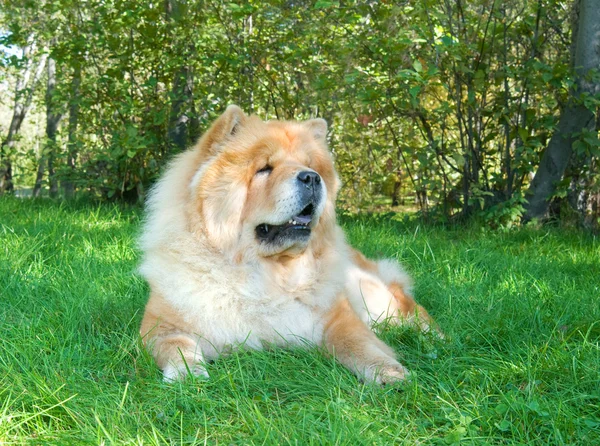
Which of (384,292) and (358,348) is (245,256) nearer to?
(358,348)

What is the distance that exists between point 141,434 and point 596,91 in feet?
16.0

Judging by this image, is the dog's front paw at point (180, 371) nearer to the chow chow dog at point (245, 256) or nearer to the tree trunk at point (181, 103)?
the chow chow dog at point (245, 256)

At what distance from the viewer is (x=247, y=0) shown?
18.2 feet

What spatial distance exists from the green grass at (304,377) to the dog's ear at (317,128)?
3.37 ft

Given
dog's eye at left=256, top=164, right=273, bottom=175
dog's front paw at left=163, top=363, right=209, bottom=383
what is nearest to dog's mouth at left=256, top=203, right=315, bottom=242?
dog's eye at left=256, top=164, right=273, bottom=175

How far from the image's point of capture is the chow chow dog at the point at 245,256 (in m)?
2.64

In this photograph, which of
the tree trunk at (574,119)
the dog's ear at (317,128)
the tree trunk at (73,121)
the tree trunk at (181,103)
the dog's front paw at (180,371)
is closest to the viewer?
the dog's front paw at (180,371)

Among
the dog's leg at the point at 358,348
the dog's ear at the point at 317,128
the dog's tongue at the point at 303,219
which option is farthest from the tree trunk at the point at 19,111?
the dog's leg at the point at 358,348

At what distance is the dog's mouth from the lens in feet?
8.85

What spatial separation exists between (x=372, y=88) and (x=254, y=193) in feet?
9.31

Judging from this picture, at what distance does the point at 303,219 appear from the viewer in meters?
2.72

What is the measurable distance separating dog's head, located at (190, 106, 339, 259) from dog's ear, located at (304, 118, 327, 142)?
32 cm

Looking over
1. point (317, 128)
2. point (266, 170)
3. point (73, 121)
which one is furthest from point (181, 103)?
point (266, 170)

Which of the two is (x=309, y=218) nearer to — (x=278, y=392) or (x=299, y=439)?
(x=278, y=392)
